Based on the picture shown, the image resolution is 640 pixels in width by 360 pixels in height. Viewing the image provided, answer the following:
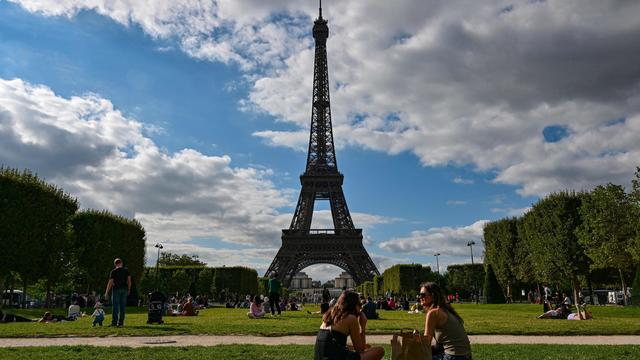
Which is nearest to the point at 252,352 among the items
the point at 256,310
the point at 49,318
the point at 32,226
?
the point at 256,310

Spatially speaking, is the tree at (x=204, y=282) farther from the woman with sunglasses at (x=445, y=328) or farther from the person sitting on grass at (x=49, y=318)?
the woman with sunglasses at (x=445, y=328)

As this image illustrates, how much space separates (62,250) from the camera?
125ft

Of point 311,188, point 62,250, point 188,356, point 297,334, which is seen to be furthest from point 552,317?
point 311,188

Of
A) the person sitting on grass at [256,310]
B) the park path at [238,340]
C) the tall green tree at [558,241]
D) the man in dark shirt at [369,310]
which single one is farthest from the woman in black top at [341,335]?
the tall green tree at [558,241]

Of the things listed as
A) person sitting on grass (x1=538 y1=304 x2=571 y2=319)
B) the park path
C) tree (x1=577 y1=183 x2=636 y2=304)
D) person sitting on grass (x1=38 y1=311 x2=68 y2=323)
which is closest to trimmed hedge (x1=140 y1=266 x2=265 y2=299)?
tree (x1=577 y1=183 x2=636 y2=304)

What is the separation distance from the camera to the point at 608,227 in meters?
38.8

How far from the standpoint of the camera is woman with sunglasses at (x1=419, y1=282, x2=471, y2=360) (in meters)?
6.46

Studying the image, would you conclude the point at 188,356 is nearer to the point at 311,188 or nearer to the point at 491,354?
the point at 491,354

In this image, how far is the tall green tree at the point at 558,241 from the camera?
41.0 m

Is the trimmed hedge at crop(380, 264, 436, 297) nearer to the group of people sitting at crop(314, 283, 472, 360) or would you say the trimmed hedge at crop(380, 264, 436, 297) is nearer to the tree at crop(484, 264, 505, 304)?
the tree at crop(484, 264, 505, 304)

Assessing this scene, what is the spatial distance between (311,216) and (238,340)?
69814 millimetres

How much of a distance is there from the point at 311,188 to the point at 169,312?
2296 inches

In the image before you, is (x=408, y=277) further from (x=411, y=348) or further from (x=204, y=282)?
(x=411, y=348)

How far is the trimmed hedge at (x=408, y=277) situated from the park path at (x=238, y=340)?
53.1m
